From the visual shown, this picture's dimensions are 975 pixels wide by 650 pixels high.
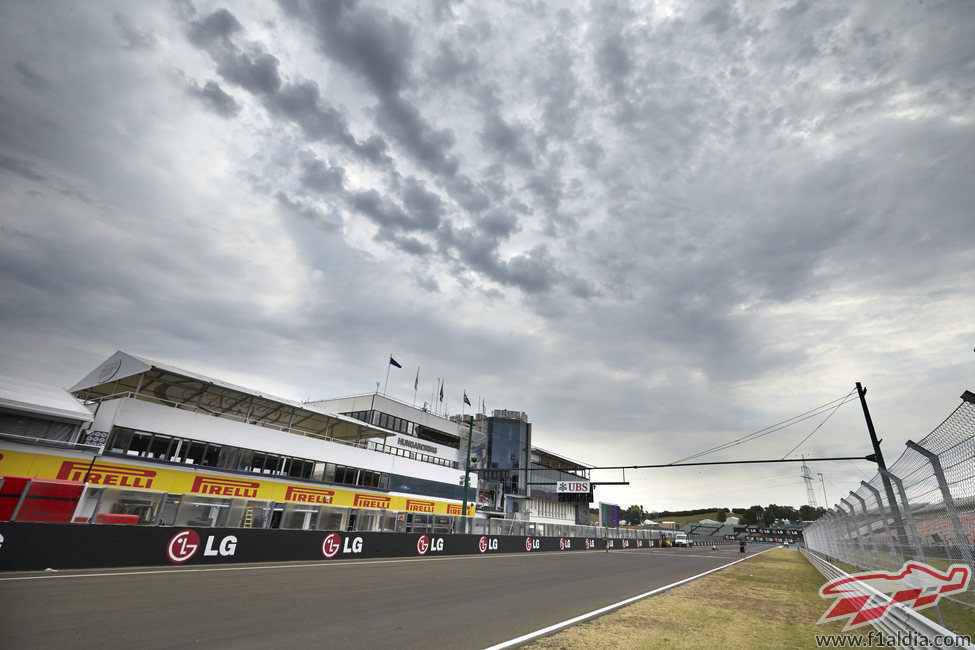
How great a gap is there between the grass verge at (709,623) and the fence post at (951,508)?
2.87m

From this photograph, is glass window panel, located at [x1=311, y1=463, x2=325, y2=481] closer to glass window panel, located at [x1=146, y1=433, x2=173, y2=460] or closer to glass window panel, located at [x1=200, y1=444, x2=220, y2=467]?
glass window panel, located at [x1=200, y1=444, x2=220, y2=467]

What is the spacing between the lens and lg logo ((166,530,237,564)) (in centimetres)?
1203

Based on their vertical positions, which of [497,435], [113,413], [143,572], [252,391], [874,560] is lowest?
[143,572]

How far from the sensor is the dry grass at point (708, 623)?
6.36 metres

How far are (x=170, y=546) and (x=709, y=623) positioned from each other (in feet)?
44.2

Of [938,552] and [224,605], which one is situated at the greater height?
[938,552]

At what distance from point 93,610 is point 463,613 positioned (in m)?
5.82

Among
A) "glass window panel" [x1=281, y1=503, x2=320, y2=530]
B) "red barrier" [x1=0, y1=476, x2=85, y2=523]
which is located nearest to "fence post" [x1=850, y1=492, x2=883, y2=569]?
"red barrier" [x1=0, y1=476, x2=85, y2=523]

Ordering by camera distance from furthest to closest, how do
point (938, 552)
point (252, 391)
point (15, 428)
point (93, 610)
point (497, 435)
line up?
point (497, 435)
point (252, 391)
point (15, 428)
point (93, 610)
point (938, 552)

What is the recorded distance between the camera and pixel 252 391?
30141 mm

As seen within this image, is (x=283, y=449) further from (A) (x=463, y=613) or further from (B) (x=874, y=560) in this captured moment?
(B) (x=874, y=560)

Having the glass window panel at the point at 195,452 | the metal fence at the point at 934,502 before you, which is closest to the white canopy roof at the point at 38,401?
the glass window panel at the point at 195,452

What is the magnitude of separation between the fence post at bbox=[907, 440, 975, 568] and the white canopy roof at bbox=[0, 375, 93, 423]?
104 ft

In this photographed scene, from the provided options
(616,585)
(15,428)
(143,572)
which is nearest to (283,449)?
(15,428)
